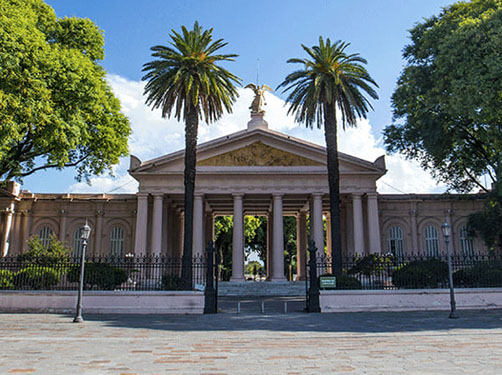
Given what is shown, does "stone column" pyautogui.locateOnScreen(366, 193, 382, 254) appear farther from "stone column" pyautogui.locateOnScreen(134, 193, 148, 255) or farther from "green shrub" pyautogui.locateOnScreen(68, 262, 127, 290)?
"green shrub" pyautogui.locateOnScreen(68, 262, 127, 290)

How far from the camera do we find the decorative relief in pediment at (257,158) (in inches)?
1371

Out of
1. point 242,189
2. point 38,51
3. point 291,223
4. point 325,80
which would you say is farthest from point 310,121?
point 291,223

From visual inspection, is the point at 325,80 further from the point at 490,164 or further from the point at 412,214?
the point at 412,214

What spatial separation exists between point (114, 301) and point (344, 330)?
9.86 m

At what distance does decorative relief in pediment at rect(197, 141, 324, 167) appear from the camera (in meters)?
34.8

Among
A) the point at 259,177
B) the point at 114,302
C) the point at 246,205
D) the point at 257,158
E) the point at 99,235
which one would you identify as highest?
the point at 257,158

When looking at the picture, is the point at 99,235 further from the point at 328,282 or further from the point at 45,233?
the point at 328,282

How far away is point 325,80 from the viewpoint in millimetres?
24422

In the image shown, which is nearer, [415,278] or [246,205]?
[415,278]

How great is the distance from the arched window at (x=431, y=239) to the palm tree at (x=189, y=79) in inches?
938

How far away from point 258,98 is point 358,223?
14.7 meters

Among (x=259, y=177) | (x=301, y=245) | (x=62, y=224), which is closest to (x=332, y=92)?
(x=259, y=177)

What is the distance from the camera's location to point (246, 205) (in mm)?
41031

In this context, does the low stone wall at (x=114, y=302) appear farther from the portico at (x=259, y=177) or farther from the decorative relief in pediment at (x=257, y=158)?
the decorative relief in pediment at (x=257, y=158)
